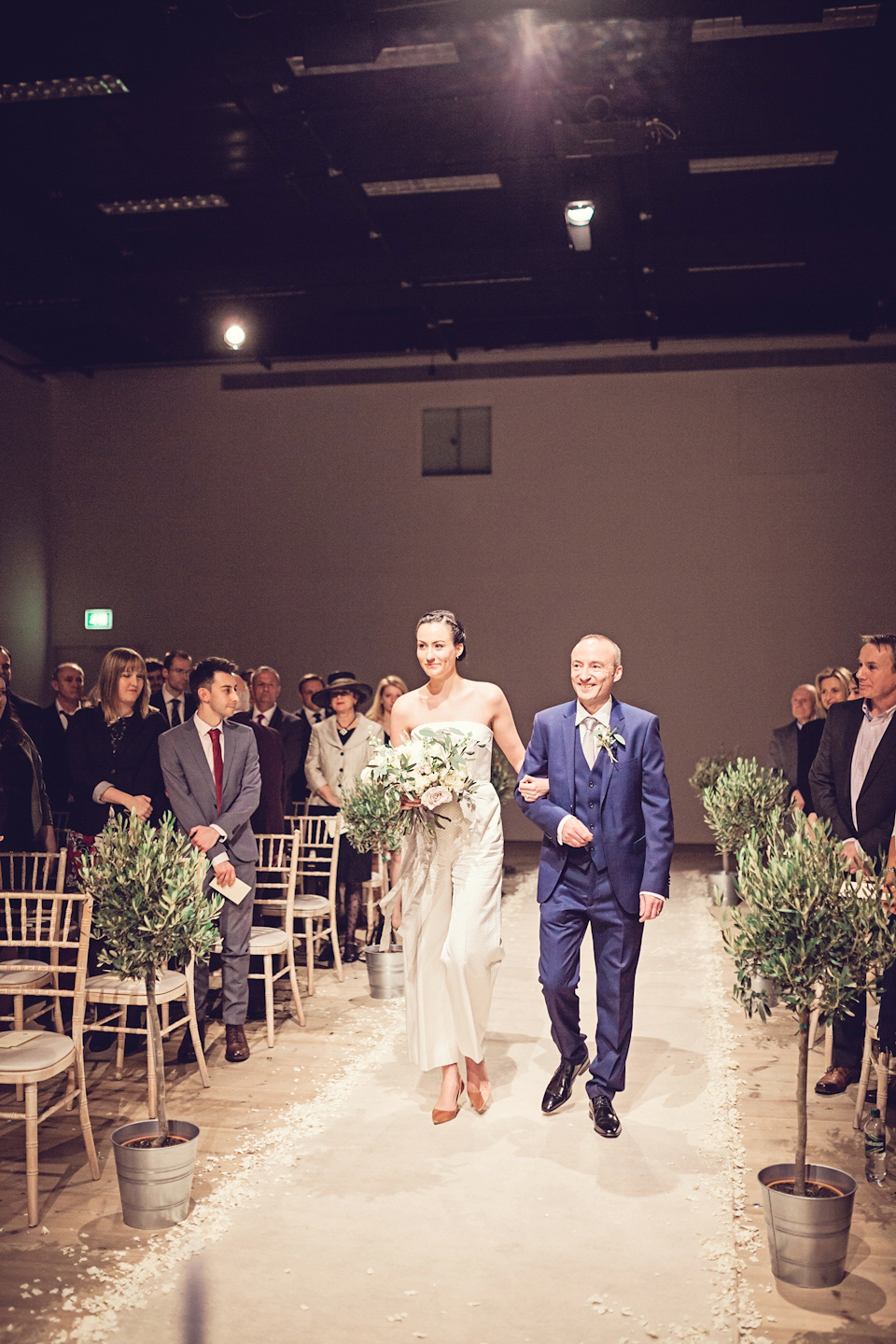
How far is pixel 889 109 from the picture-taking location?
748cm

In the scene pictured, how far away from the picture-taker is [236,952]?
4.98 meters

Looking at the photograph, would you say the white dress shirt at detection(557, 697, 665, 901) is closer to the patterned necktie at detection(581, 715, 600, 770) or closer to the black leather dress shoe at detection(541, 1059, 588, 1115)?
the patterned necktie at detection(581, 715, 600, 770)

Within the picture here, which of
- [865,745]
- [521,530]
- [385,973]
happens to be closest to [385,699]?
[385,973]

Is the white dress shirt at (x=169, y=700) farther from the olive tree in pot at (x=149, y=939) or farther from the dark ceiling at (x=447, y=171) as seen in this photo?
the olive tree in pot at (x=149, y=939)

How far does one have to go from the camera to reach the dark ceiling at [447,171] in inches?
265

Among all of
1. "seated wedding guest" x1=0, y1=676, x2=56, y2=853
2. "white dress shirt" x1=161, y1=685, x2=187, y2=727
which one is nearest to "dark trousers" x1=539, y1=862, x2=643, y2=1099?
"seated wedding guest" x1=0, y1=676, x2=56, y2=853

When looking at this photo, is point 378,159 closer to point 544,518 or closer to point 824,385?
point 544,518

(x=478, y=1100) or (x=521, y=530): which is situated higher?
(x=521, y=530)

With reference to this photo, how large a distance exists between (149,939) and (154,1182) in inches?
27.7

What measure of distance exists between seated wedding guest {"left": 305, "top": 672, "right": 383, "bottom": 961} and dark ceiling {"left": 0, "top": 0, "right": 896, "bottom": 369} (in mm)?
3958

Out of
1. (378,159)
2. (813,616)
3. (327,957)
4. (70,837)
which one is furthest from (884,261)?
(70,837)

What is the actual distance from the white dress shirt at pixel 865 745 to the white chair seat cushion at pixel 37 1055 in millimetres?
3036

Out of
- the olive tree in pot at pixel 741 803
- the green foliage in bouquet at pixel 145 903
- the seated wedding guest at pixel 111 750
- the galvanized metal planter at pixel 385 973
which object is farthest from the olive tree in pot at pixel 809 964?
the olive tree in pot at pixel 741 803

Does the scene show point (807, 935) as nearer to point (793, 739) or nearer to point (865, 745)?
point (865, 745)
